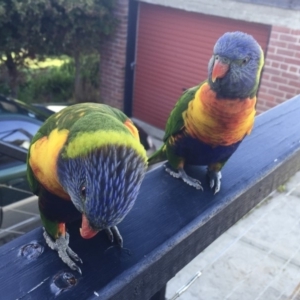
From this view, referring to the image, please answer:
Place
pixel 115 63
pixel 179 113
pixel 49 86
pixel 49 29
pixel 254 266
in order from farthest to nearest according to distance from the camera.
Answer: pixel 49 86, pixel 115 63, pixel 49 29, pixel 254 266, pixel 179 113

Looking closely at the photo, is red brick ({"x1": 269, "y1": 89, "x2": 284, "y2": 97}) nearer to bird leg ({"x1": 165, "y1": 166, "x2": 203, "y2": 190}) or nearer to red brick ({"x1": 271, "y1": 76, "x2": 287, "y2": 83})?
red brick ({"x1": 271, "y1": 76, "x2": 287, "y2": 83})

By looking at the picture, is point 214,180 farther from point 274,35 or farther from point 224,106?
point 274,35

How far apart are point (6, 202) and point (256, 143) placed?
203 cm

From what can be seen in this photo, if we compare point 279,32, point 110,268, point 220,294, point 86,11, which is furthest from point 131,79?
point 110,268

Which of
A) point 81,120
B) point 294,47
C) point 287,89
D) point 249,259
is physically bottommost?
point 249,259

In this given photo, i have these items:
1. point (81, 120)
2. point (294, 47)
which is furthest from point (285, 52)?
point (81, 120)

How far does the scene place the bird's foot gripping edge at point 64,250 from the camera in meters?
0.78

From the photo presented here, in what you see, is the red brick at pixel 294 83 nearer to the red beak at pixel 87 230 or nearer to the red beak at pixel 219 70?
the red beak at pixel 219 70

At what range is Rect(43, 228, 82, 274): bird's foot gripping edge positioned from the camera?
78 cm

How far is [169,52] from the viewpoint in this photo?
502cm

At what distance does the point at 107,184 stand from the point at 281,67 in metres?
3.58

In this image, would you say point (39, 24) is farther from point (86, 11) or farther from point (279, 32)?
point (279, 32)

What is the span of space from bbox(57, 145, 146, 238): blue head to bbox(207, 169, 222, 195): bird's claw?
0.37m

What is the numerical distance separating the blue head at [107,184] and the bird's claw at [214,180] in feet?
1.20
